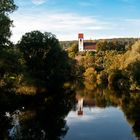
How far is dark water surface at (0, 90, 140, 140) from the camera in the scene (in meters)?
32.3

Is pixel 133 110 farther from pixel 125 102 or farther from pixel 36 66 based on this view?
pixel 36 66

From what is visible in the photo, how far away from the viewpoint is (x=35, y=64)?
68.3 m

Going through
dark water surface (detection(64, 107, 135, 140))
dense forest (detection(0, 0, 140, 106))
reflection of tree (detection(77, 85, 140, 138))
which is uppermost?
dense forest (detection(0, 0, 140, 106))

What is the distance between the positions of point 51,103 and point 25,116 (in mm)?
11587

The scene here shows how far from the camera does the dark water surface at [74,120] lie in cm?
3231

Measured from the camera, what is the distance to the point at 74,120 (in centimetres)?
4050

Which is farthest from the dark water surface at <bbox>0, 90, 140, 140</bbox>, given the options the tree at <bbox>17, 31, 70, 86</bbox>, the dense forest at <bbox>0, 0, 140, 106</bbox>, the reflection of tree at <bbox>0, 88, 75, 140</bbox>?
the tree at <bbox>17, 31, 70, 86</bbox>

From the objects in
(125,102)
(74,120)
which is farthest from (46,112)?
(125,102)

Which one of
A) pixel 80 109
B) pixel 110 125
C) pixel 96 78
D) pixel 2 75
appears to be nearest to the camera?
pixel 110 125

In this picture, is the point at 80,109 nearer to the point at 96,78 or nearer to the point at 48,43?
the point at 48,43

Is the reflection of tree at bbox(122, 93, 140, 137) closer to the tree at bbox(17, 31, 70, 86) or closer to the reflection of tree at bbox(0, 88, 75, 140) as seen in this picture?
the reflection of tree at bbox(0, 88, 75, 140)

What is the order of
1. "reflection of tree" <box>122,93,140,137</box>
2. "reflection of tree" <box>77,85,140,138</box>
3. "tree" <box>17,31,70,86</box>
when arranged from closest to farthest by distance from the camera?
"reflection of tree" <box>122,93,140,137</box> → "reflection of tree" <box>77,85,140,138</box> → "tree" <box>17,31,70,86</box>

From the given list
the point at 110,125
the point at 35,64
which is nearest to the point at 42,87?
the point at 35,64

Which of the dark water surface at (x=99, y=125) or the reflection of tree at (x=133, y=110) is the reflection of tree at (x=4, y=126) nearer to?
the dark water surface at (x=99, y=125)
